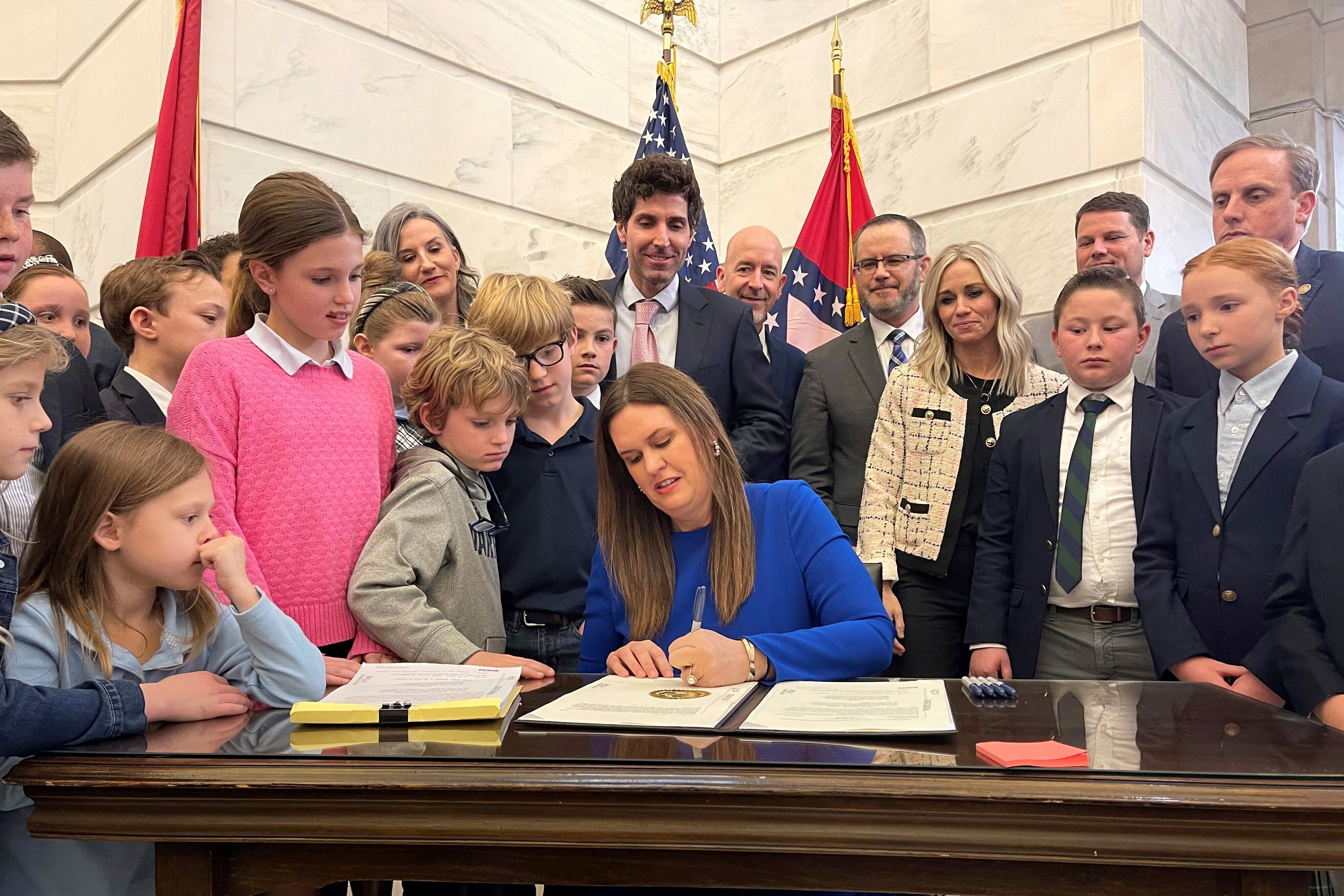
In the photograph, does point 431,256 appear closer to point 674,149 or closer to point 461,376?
point 461,376

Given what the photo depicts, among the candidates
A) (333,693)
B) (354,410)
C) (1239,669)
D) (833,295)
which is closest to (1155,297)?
(833,295)

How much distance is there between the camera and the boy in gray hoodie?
2.33 meters

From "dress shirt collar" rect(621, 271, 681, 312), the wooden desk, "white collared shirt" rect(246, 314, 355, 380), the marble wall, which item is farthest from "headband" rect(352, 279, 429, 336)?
the marble wall

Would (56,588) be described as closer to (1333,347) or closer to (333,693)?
(333,693)

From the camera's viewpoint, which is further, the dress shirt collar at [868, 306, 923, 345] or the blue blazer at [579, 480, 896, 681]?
the dress shirt collar at [868, 306, 923, 345]

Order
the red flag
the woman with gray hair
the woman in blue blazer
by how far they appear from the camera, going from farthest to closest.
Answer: the red flag < the woman with gray hair < the woman in blue blazer

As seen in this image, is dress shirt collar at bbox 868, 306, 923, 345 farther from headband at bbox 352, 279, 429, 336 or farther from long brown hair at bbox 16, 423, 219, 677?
long brown hair at bbox 16, 423, 219, 677

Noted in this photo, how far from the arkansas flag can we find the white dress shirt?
262 centimetres

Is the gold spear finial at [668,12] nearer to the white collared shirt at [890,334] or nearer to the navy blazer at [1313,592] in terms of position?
the white collared shirt at [890,334]

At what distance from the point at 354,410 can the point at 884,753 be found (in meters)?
1.65

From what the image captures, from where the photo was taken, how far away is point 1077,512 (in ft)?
9.86

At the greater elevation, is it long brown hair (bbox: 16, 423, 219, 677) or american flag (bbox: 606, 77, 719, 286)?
american flag (bbox: 606, 77, 719, 286)

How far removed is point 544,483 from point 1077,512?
1515 mm

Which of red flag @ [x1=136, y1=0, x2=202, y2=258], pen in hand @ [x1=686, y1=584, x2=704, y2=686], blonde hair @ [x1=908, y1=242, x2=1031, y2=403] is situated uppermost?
red flag @ [x1=136, y1=0, x2=202, y2=258]
